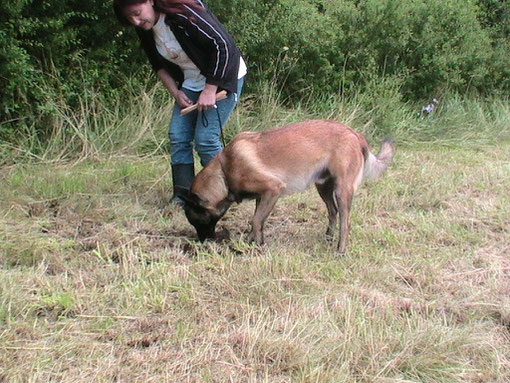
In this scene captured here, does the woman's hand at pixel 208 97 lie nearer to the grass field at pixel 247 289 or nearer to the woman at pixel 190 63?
the woman at pixel 190 63

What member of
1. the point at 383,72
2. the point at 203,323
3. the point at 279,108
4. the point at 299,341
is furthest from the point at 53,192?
the point at 383,72

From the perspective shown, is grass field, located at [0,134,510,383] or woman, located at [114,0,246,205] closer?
grass field, located at [0,134,510,383]

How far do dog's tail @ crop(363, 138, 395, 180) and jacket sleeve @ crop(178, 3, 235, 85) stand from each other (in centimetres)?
135

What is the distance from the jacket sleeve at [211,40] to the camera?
4.50 metres

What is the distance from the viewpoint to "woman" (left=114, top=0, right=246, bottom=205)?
14.8 ft

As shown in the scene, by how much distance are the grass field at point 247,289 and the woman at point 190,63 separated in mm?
661

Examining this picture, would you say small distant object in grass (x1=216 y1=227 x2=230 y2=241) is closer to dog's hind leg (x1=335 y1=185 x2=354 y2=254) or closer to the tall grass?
dog's hind leg (x1=335 y1=185 x2=354 y2=254)

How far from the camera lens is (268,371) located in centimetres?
285

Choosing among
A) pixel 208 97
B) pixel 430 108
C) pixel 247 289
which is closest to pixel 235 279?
pixel 247 289

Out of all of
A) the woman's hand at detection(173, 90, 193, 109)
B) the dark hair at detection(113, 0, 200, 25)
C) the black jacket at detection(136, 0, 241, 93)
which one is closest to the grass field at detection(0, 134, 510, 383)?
the woman's hand at detection(173, 90, 193, 109)

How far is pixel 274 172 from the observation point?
464 centimetres

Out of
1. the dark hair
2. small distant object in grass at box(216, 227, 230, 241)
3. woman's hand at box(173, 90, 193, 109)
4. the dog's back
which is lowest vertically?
small distant object in grass at box(216, 227, 230, 241)

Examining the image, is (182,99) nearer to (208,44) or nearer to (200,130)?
(200,130)

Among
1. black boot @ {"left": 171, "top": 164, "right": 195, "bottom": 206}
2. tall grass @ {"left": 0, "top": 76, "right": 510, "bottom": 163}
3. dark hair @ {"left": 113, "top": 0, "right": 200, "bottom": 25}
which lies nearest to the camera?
dark hair @ {"left": 113, "top": 0, "right": 200, "bottom": 25}
